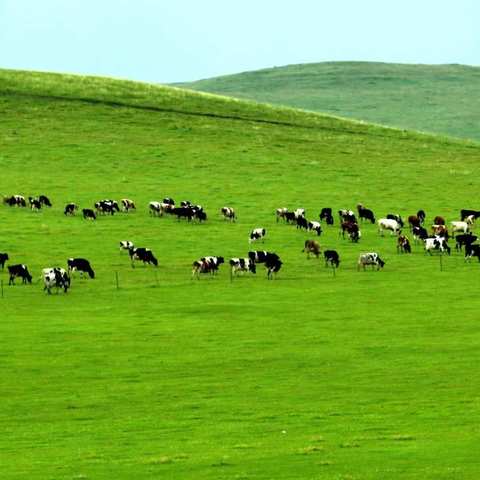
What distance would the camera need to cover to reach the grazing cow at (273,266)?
53.6m

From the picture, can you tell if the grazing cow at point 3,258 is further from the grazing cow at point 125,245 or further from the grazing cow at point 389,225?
the grazing cow at point 389,225

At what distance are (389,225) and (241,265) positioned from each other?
46.0 ft

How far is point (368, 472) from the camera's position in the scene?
24.5 metres

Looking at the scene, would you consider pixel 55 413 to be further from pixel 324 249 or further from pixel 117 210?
pixel 117 210

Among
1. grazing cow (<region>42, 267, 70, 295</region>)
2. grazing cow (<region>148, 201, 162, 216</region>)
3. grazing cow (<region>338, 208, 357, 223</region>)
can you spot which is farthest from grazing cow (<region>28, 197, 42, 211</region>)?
grazing cow (<region>42, 267, 70, 295</region>)

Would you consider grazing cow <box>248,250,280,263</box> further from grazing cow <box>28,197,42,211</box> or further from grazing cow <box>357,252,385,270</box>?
grazing cow <box>28,197,42,211</box>

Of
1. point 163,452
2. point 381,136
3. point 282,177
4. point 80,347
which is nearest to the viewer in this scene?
point 163,452

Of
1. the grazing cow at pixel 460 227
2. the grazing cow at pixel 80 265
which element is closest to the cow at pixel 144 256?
the grazing cow at pixel 80 265

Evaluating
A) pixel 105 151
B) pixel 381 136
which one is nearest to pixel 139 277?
pixel 105 151

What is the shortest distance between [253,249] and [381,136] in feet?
163

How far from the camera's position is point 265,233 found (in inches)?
2534

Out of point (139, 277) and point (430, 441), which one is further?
point (139, 277)

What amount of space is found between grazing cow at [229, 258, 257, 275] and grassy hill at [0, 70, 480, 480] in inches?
48.7

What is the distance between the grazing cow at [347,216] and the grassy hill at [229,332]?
45.8 inches
